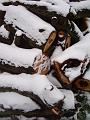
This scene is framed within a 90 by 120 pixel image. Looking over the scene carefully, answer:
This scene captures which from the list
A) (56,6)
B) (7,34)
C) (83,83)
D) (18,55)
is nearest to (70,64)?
(83,83)

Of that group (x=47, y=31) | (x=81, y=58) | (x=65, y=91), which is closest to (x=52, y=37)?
(x=47, y=31)

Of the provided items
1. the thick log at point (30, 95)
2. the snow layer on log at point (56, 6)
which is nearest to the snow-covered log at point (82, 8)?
the snow layer on log at point (56, 6)

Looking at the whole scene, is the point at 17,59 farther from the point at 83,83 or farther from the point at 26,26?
the point at 83,83

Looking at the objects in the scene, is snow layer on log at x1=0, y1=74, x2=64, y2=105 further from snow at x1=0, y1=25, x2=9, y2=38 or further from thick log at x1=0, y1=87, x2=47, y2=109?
snow at x1=0, y1=25, x2=9, y2=38

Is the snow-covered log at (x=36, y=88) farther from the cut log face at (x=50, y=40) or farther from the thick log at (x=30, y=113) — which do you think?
the cut log face at (x=50, y=40)

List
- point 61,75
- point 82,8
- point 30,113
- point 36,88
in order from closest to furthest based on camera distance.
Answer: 1. point 36,88
2. point 30,113
3. point 61,75
4. point 82,8

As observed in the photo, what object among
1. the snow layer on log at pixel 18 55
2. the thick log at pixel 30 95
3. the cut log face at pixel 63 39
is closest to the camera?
the thick log at pixel 30 95

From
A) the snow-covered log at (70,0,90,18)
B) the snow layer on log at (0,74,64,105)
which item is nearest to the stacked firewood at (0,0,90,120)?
the snow layer on log at (0,74,64,105)
